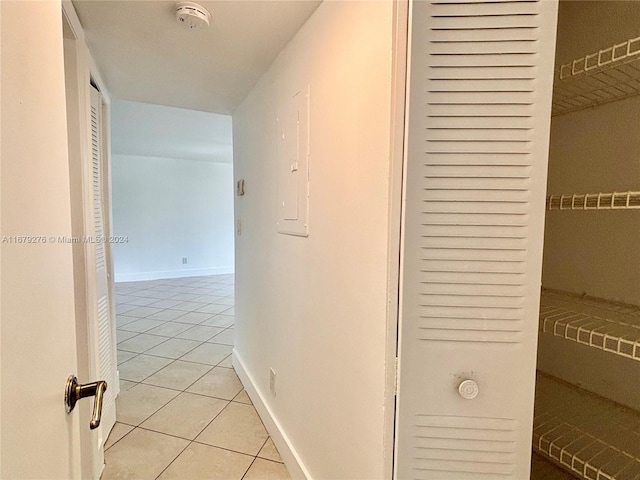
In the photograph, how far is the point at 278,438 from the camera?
1.82 meters

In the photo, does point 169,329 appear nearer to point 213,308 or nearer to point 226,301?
point 213,308

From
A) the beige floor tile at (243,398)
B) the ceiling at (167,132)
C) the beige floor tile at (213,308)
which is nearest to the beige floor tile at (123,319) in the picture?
the beige floor tile at (213,308)

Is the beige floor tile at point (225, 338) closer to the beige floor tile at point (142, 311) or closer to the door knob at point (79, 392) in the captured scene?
the beige floor tile at point (142, 311)

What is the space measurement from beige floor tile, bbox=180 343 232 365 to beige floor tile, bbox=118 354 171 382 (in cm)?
20

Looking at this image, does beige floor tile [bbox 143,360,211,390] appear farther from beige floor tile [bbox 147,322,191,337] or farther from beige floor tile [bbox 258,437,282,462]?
beige floor tile [bbox 258,437,282,462]

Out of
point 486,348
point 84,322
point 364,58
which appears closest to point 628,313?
point 486,348

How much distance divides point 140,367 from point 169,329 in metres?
0.98

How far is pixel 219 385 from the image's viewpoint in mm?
2541

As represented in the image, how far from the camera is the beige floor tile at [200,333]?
11.5 feet

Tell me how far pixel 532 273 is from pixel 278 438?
1629 mm

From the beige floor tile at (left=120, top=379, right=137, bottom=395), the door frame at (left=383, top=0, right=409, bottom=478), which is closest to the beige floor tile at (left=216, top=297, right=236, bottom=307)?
the beige floor tile at (left=120, top=379, right=137, bottom=395)

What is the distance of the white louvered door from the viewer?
72 cm

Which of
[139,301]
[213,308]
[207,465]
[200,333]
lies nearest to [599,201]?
[207,465]

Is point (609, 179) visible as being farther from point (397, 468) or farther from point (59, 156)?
point (59, 156)
